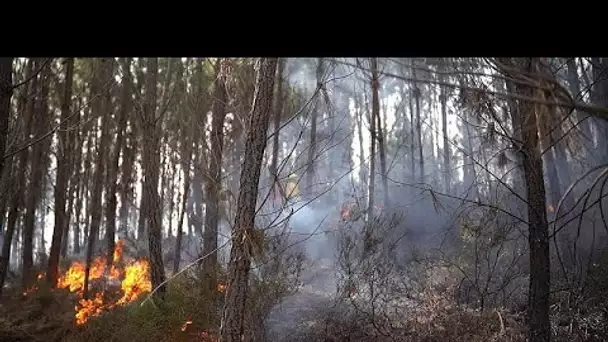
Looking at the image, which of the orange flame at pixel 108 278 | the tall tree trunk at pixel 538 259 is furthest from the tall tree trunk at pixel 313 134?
the orange flame at pixel 108 278

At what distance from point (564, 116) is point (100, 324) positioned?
11.2 meters

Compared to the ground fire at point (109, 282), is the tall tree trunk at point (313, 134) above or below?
above

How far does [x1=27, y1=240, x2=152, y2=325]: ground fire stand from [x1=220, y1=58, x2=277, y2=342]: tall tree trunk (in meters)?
7.74

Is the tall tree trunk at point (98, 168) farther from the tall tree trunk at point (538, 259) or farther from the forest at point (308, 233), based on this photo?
the tall tree trunk at point (538, 259)

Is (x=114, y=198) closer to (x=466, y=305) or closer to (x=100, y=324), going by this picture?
(x=100, y=324)

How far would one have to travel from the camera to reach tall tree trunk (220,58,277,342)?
6.46 metres

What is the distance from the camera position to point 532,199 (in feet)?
23.6

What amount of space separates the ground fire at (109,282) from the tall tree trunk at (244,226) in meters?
7.74

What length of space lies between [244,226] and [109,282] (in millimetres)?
12349

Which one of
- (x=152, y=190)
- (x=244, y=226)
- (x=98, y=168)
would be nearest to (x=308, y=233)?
(x=244, y=226)

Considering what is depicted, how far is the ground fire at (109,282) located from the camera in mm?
14039

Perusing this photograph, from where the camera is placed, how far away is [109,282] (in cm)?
1688

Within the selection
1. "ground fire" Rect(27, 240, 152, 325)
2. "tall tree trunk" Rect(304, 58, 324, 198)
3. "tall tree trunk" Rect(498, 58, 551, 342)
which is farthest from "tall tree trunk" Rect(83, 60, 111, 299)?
"tall tree trunk" Rect(498, 58, 551, 342)
